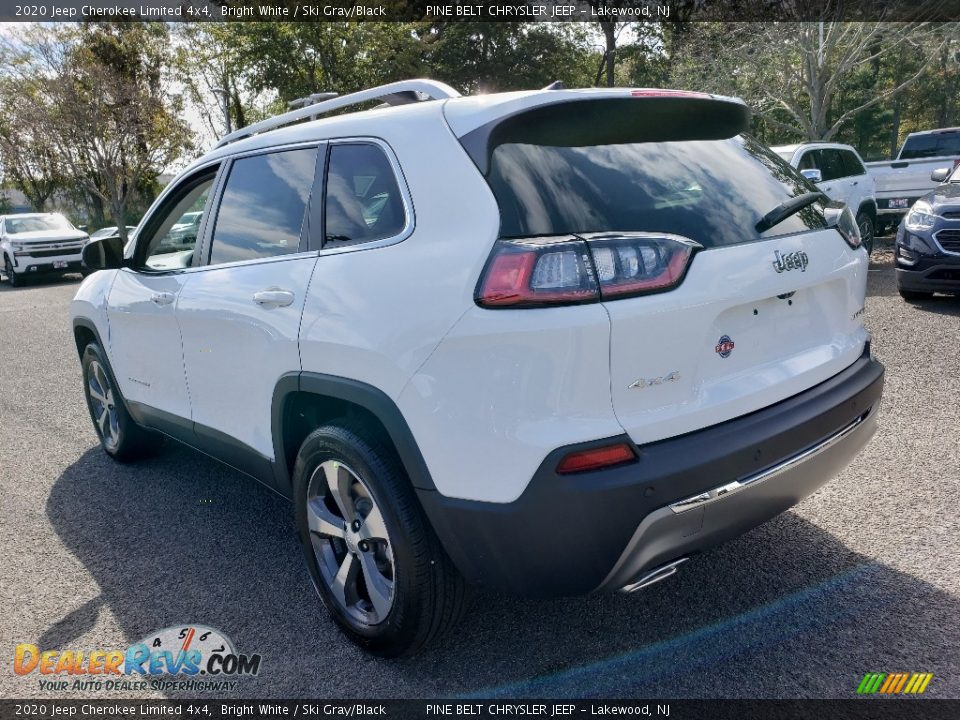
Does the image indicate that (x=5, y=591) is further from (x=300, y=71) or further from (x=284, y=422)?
(x=300, y=71)

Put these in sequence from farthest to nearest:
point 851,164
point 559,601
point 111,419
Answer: point 851,164
point 111,419
point 559,601

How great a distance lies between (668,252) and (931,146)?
57.7 ft

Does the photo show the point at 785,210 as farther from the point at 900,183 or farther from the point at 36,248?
the point at 36,248

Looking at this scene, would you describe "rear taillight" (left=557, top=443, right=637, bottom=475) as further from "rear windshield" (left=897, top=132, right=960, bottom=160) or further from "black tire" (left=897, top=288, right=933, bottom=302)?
"rear windshield" (left=897, top=132, right=960, bottom=160)

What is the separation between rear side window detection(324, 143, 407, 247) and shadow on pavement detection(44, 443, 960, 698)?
1.45 meters

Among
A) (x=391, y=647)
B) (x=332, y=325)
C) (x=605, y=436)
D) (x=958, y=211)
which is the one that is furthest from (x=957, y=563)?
(x=958, y=211)

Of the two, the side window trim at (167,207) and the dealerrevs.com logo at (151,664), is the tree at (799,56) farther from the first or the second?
the dealerrevs.com logo at (151,664)

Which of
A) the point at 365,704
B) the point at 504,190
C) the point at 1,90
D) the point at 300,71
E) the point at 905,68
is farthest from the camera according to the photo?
the point at 905,68

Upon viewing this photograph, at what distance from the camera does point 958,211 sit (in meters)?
7.10

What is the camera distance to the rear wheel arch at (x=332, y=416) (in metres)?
2.28

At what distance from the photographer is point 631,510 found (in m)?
2.04

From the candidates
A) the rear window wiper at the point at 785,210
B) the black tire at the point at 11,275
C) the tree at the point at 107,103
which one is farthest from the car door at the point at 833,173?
the tree at the point at 107,103

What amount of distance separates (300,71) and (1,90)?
1183 cm

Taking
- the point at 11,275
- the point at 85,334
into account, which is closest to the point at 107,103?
the point at 11,275
